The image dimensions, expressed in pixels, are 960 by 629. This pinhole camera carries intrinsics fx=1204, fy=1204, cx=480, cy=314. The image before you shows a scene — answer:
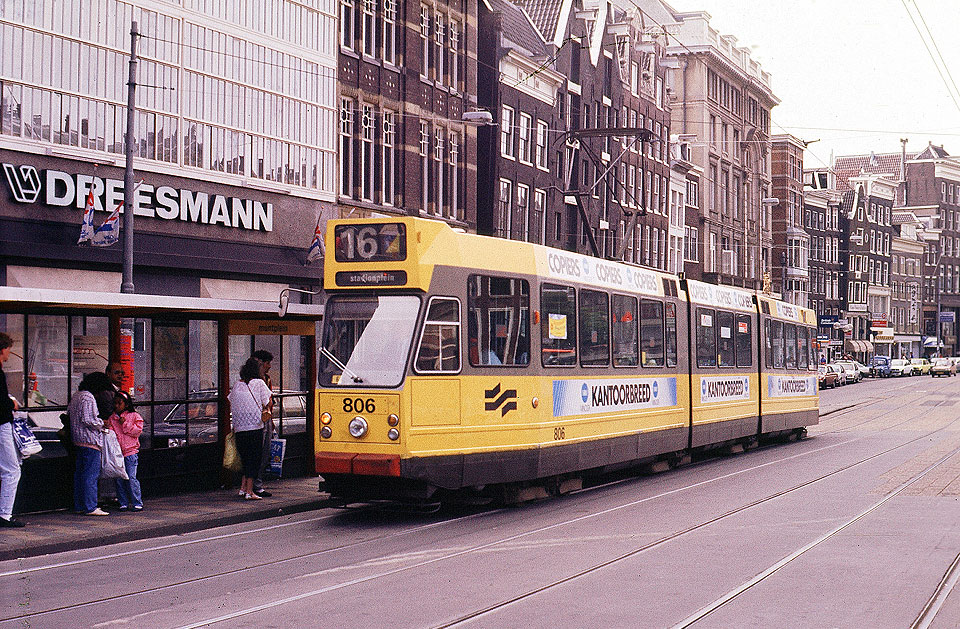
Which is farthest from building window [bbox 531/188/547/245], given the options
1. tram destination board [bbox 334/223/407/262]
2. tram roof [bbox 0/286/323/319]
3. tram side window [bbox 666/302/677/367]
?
tram destination board [bbox 334/223/407/262]

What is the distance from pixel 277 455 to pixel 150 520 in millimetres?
3646

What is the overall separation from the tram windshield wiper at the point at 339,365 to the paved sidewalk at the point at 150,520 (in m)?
2.08

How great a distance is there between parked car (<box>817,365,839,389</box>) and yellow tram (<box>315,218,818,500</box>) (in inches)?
1832

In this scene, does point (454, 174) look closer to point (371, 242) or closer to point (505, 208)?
point (505, 208)

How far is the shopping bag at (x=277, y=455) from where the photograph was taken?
55.2 feet

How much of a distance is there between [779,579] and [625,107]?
150 ft

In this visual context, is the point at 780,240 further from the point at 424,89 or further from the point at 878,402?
the point at 424,89

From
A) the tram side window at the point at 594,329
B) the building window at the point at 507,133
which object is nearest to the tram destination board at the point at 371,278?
the tram side window at the point at 594,329

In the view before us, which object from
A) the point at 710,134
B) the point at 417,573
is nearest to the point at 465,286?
the point at 417,573

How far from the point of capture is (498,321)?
14234mm

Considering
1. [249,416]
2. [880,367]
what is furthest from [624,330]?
[880,367]

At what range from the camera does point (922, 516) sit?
44.7 feet

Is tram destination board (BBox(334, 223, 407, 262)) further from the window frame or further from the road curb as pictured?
the road curb

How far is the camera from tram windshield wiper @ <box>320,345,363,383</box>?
13484 millimetres
